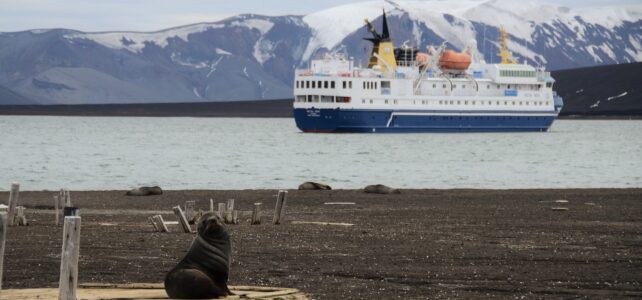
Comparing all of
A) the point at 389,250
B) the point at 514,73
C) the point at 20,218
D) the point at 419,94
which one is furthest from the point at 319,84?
the point at 389,250

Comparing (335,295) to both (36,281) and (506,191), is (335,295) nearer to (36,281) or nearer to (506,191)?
(36,281)

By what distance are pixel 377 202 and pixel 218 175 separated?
21084mm

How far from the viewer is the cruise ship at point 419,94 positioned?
101m

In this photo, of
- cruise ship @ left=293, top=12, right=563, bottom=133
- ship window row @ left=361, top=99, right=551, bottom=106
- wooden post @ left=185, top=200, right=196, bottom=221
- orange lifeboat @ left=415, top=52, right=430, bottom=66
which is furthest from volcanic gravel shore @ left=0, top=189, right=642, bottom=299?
orange lifeboat @ left=415, top=52, right=430, bottom=66

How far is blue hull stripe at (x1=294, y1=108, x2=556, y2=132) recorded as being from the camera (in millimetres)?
100688

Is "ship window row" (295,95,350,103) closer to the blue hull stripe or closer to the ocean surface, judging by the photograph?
the blue hull stripe

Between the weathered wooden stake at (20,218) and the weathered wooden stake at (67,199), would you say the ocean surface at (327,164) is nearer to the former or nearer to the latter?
the weathered wooden stake at (67,199)

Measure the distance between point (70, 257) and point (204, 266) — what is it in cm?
142

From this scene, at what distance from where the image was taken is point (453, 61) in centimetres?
11338

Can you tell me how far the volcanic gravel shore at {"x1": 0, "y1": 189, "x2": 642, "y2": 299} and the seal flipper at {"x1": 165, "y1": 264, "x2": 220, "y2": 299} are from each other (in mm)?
2344

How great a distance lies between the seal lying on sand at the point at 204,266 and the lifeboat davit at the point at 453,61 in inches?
4019

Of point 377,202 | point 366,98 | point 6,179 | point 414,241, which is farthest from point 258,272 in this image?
point 366,98

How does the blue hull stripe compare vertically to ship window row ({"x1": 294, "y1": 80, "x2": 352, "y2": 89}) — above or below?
below

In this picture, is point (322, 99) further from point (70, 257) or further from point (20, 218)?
point (70, 257)
